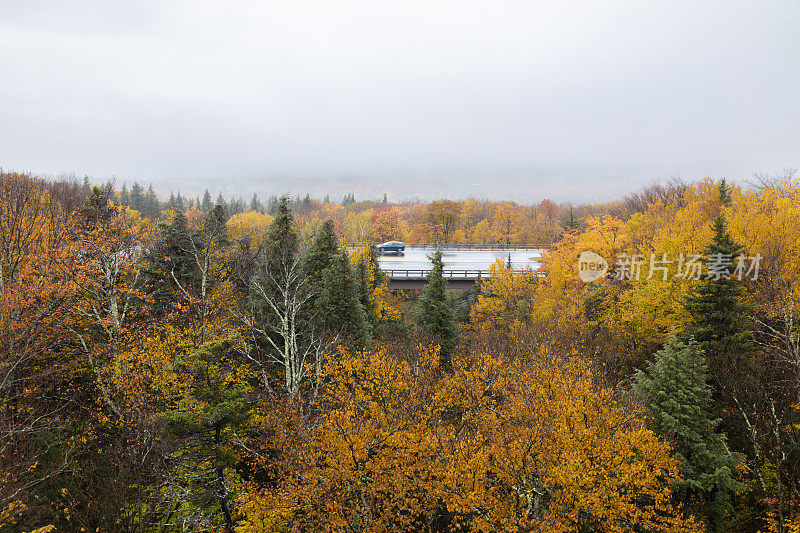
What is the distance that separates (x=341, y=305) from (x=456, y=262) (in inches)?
1276

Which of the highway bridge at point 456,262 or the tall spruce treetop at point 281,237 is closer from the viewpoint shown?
the tall spruce treetop at point 281,237

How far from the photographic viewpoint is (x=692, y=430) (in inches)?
583

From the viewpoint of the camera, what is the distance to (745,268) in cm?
2008

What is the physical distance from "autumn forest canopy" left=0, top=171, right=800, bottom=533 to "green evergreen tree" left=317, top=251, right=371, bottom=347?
3.6 inches

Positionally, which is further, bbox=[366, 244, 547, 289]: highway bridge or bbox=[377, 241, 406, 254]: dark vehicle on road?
bbox=[377, 241, 406, 254]: dark vehicle on road

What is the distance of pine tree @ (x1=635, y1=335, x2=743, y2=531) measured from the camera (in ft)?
46.7

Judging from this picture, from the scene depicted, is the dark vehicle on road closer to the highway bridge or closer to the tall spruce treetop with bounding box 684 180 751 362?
the highway bridge

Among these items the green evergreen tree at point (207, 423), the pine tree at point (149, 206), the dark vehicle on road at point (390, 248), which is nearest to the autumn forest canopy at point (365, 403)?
the green evergreen tree at point (207, 423)

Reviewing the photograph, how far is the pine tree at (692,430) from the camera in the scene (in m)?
14.2

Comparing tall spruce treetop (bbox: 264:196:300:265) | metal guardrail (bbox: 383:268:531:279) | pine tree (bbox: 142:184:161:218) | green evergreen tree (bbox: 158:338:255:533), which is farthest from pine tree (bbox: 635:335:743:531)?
pine tree (bbox: 142:184:161:218)

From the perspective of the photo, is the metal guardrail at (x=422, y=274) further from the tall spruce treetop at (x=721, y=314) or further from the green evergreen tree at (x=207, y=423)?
the green evergreen tree at (x=207, y=423)

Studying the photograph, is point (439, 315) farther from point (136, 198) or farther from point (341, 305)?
point (136, 198)

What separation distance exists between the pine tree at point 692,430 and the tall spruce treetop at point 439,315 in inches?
501

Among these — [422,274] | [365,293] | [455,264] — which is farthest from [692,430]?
[455,264]
